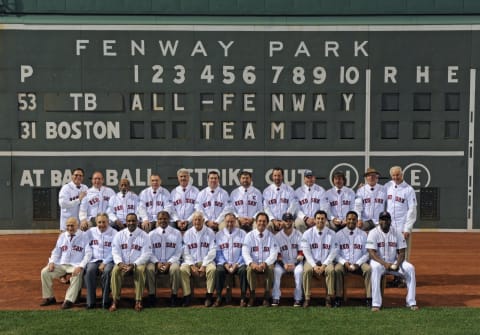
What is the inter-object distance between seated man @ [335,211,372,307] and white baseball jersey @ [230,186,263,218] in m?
1.75

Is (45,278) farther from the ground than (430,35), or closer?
closer

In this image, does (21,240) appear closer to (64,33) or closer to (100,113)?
(100,113)

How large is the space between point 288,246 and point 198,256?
1359mm

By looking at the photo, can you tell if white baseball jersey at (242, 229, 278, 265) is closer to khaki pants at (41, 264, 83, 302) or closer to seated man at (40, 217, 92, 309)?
seated man at (40, 217, 92, 309)

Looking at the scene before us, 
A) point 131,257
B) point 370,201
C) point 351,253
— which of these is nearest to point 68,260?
point 131,257

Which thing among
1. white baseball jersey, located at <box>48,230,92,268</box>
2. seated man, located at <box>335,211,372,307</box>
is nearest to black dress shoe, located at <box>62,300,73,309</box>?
white baseball jersey, located at <box>48,230,92,268</box>

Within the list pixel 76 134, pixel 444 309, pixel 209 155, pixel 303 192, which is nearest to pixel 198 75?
pixel 209 155

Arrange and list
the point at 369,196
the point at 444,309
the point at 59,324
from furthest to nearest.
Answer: the point at 369,196, the point at 444,309, the point at 59,324

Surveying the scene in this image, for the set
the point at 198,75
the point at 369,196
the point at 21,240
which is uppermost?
the point at 198,75

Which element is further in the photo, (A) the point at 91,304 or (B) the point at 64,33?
(B) the point at 64,33

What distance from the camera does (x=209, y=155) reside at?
13742mm

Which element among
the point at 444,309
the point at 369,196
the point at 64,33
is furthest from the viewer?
the point at 64,33

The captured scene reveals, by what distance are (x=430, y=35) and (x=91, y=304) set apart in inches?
411
